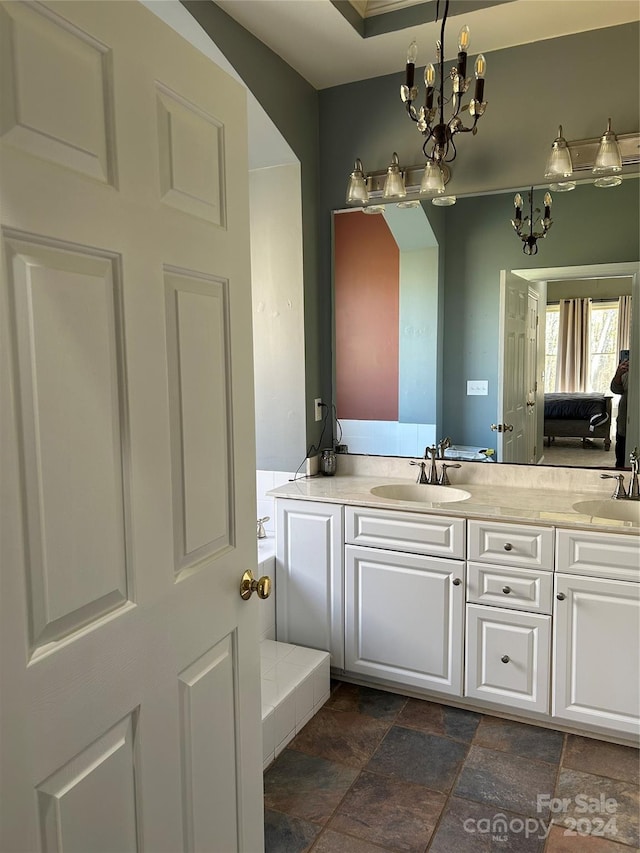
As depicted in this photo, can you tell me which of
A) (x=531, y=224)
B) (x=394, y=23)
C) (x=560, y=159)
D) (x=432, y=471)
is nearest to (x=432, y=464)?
(x=432, y=471)

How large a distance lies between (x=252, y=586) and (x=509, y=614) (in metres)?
1.34

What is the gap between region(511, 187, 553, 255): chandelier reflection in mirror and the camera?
2.70 m

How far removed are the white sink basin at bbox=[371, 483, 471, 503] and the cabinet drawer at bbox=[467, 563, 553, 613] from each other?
0.45 m

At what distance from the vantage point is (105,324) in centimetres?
100

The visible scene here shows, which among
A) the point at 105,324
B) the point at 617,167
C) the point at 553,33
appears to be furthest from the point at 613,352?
the point at 105,324

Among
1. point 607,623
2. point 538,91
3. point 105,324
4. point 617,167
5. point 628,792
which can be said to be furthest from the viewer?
point 538,91

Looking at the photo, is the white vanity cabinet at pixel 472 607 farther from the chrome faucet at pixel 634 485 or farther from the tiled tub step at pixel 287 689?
the chrome faucet at pixel 634 485

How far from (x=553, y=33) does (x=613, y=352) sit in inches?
53.1

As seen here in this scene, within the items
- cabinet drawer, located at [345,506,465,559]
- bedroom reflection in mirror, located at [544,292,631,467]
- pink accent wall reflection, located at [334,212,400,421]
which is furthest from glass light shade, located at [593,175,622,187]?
cabinet drawer, located at [345,506,465,559]

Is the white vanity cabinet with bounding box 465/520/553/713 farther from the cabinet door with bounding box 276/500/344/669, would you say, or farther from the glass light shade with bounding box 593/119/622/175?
the glass light shade with bounding box 593/119/622/175

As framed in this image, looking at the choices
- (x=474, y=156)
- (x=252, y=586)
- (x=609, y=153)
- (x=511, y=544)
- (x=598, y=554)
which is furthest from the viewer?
(x=474, y=156)

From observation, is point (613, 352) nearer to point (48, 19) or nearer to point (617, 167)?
point (617, 167)

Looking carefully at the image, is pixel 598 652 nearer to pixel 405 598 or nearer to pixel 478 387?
pixel 405 598

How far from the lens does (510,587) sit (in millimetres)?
2354
